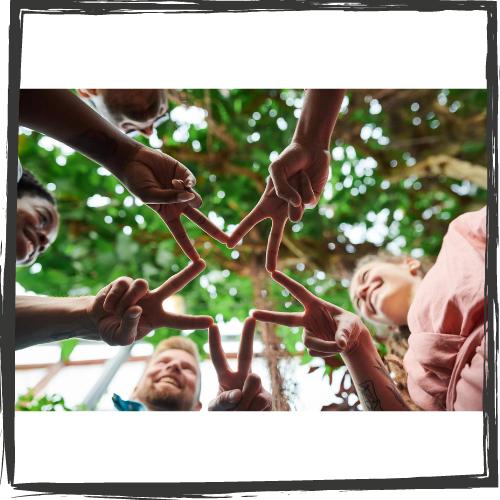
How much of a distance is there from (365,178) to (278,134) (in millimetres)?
529

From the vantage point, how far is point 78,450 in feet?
1.41

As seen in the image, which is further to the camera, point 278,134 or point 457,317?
point 278,134

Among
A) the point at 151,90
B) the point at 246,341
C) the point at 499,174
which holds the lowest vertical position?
the point at 246,341

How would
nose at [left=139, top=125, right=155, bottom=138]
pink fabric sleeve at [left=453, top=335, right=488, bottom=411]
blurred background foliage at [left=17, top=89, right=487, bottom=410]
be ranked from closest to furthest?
pink fabric sleeve at [left=453, top=335, right=488, bottom=411]
nose at [left=139, top=125, right=155, bottom=138]
blurred background foliage at [left=17, top=89, right=487, bottom=410]

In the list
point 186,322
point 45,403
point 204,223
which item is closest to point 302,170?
point 204,223

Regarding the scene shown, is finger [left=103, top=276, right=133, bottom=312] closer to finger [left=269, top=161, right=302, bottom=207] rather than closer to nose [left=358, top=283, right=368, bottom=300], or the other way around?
finger [left=269, top=161, right=302, bottom=207]

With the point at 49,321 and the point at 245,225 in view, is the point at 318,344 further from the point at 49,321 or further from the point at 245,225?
the point at 49,321

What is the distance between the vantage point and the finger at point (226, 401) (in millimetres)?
442

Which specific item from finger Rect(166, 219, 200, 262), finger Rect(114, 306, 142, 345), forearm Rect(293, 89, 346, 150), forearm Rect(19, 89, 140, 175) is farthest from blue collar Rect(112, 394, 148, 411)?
forearm Rect(293, 89, 346, 150)

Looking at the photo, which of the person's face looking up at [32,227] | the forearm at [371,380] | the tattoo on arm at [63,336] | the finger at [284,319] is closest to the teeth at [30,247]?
the person's face looking up at [32,227]

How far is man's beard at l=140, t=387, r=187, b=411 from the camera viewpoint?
0.48 metres

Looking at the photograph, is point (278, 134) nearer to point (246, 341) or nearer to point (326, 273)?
point (326, 273)

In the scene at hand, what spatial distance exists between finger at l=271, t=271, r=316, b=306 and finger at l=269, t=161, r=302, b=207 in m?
0.11

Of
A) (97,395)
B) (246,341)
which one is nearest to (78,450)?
(97,395)
